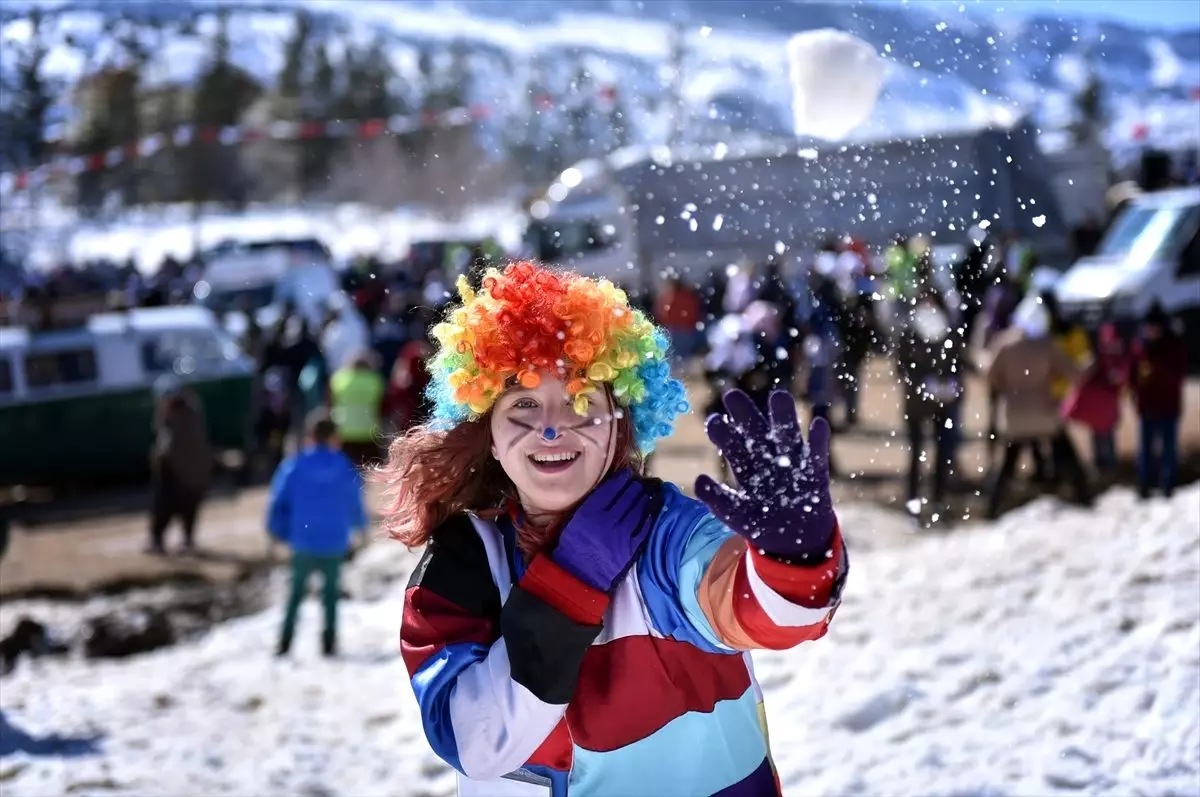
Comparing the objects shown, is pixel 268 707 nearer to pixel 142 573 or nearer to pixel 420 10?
pixel 142 573

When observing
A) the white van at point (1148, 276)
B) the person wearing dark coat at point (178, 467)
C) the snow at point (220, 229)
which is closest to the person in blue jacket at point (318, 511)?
the person wearing dark coat at point (178, 467)

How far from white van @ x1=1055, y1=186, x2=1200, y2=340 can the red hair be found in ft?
39.0

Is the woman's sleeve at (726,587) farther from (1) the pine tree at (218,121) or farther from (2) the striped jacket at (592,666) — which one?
(1) the pine tree at (218,121)

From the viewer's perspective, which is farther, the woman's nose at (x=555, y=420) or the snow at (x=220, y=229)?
the snow at (x=220, y=229)

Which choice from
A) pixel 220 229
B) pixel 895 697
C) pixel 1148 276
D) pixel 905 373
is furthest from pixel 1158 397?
pixel 220 229

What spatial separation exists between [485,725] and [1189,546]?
459cm

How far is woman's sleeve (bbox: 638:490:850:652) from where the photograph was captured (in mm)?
1943

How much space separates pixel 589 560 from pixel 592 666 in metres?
0.24

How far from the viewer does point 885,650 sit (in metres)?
5.65

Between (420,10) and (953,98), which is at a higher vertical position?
(420,10)

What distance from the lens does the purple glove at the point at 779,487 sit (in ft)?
6.21

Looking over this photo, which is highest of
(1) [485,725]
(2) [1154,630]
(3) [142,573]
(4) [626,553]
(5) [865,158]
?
(5) [865,158]

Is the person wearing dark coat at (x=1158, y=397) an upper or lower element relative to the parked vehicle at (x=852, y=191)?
lower

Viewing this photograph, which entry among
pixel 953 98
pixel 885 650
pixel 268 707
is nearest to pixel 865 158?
pixel 953 98
